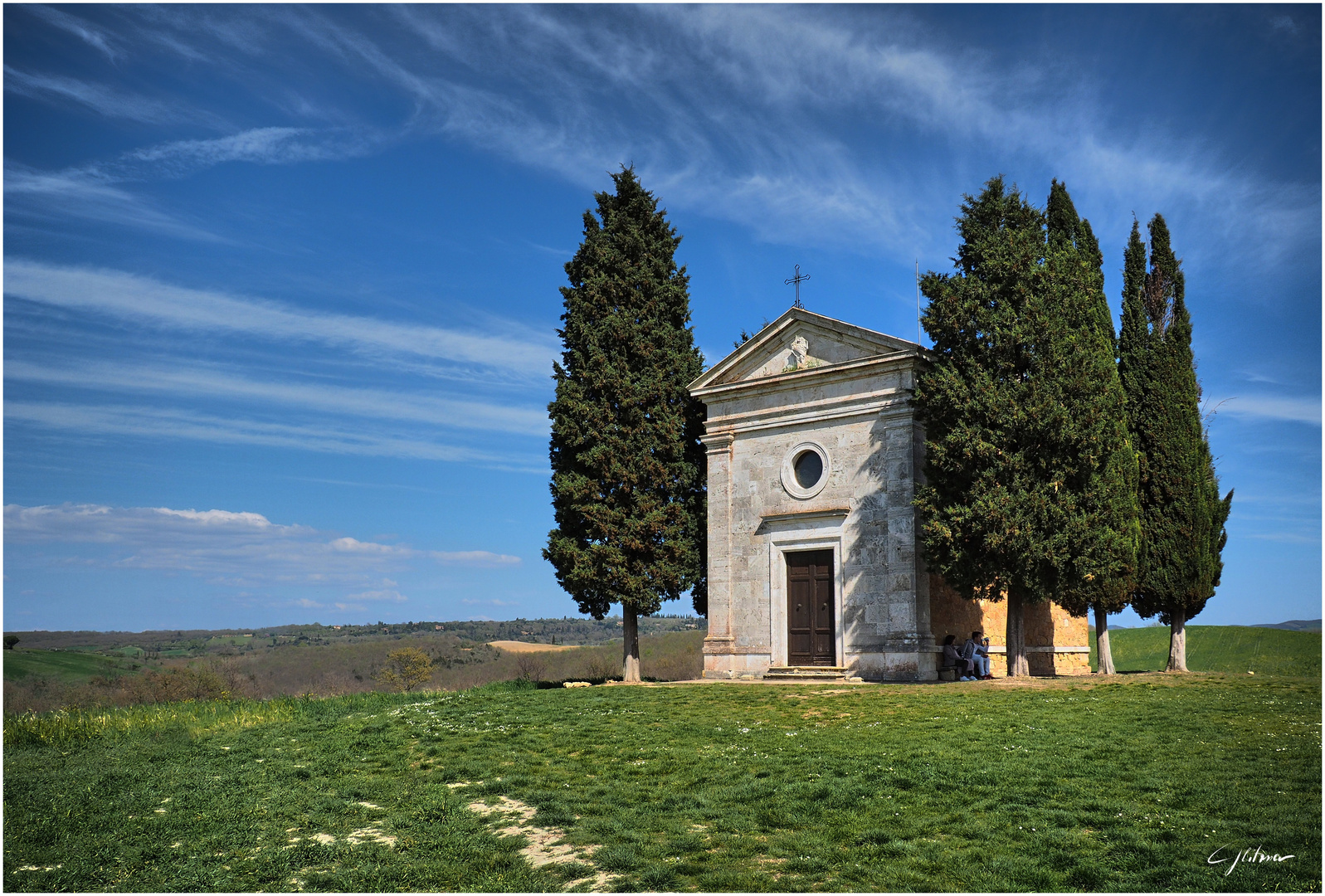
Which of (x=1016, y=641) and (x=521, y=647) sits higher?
(x=1016, y=641)

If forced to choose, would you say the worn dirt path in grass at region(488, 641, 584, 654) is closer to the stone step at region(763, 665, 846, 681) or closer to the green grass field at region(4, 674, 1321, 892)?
the stone step at region(763, 665, 846, 681)

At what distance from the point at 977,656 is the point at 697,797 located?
13.7 m

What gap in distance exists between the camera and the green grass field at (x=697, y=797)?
7.54 metres

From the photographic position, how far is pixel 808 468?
23.3 m

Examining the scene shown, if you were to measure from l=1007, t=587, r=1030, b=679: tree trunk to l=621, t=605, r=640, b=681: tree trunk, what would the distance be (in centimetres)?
909

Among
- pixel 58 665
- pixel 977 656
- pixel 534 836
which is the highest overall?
pixel 977 656

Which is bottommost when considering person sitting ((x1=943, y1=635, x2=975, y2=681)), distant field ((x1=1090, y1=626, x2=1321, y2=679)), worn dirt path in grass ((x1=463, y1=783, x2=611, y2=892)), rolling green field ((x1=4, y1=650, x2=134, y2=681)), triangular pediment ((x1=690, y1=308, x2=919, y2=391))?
rolling green field ((x1=4, y1=650, x2=134, y2=681))

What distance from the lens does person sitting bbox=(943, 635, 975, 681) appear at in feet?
69.6

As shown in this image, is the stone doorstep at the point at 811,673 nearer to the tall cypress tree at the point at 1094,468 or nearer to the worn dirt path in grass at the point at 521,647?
the tall cypress tree at the point at 1094,468

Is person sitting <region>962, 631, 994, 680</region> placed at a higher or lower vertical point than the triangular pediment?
lower

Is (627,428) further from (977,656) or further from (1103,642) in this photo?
(1103,642)

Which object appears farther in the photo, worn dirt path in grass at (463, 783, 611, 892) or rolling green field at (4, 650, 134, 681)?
rolling green field at (4, 650, 134, 681)
